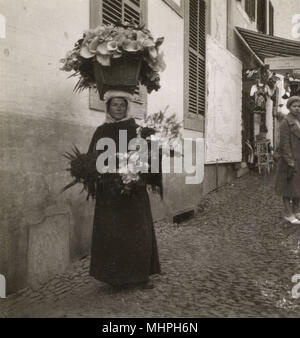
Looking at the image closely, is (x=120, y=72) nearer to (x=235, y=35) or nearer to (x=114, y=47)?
(x=114, y=47)

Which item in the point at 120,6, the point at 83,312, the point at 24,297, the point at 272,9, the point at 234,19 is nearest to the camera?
the point at 83,312

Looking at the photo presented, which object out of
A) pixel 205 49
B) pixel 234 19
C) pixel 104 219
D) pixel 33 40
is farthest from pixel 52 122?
pixel 234 19

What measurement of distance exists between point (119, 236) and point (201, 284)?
34.8 inches

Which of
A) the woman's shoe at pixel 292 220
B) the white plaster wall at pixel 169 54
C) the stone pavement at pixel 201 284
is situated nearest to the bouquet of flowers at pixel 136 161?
the stone pavement at pixel 201 284

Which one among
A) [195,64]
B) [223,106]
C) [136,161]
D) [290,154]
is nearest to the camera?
[136,161]

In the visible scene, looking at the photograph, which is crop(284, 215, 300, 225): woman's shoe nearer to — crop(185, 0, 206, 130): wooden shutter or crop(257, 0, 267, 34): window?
crop(185, 0, 206, 130): wooden shutter

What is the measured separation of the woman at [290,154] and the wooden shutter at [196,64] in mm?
2001

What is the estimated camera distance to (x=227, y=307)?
11.7 ft

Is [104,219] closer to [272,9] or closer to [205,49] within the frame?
[205,49]

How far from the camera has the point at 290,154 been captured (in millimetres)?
6605

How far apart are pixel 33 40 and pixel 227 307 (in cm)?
259

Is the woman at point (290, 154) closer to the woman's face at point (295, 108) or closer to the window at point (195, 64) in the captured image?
the woman's face at point (295, 108)

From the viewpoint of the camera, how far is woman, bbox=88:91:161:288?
3.82m

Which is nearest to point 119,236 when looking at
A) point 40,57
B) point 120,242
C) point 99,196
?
point 120,242
